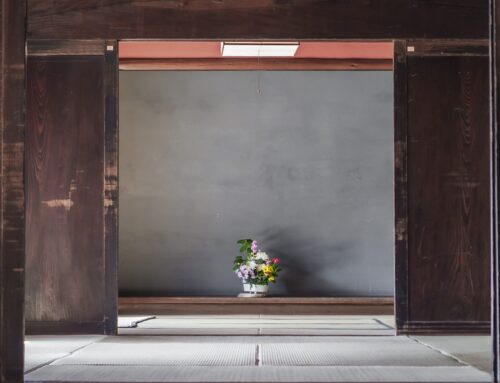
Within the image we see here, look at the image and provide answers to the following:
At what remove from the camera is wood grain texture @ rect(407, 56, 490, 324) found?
18.6 ft

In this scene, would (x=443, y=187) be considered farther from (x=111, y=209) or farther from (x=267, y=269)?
(x=267, y=269)

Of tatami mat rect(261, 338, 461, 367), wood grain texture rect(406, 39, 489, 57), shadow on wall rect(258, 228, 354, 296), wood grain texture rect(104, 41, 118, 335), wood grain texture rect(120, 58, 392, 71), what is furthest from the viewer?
shadow on wall rect(258, 228, 354, 296)

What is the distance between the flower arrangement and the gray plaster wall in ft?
1.17

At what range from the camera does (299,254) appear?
879 cm

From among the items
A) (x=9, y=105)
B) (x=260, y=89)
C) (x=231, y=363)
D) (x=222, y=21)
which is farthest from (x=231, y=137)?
(x=9, y=105)

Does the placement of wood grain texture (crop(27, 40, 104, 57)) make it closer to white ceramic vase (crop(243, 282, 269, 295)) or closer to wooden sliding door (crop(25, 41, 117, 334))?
wooden sliding door (crop(25, 41, 117, 334))

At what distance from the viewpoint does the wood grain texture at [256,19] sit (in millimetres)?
5742

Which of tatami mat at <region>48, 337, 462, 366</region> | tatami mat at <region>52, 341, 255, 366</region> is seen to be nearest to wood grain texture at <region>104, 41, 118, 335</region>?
tatami mat at <region>48, 337, 462, 366</region>

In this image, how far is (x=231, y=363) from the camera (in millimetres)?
4031

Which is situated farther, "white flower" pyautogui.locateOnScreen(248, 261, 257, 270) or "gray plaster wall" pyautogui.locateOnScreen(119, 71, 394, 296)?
"gray plaster wall" pyautogui.locateOnScreen(119, 71, 394, 296)

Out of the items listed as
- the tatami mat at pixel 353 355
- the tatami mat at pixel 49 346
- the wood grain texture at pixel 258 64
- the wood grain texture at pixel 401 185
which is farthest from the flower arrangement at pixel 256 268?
the tatami mat at pixel 353 355

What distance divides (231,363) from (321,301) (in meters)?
4.08

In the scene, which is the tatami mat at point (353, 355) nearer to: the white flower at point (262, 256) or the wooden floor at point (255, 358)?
the wooden floor at point (255, 358)

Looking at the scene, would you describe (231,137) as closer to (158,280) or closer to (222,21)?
(158,280)
